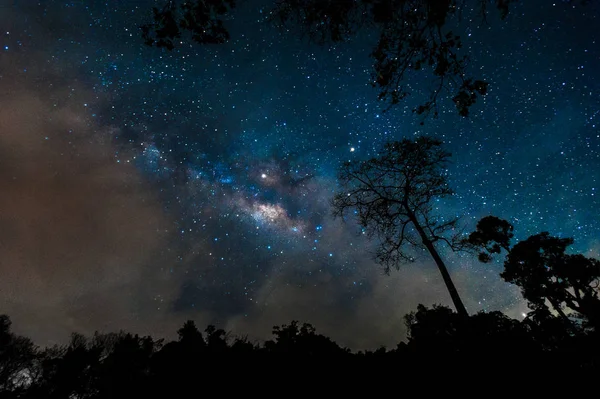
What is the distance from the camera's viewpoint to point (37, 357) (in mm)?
34969

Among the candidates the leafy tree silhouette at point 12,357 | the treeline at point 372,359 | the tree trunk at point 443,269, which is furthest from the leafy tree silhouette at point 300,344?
the leafy tree silhouette at point 12,357

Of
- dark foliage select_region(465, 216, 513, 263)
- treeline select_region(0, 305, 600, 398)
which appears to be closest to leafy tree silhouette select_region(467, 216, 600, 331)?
dark foliage select_region(465, 216, 513, 263)

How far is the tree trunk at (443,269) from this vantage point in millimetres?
11747

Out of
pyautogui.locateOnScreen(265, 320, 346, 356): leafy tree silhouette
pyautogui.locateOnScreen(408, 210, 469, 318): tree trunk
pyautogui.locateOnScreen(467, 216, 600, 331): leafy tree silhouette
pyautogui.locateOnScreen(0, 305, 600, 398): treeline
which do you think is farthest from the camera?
pyautogui.locateOnScreen(467, 216, 600, 331): leafy tree silhouette

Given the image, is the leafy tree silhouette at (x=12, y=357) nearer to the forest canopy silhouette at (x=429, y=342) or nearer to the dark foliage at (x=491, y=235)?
the forest canopy silhouette at (x=429, y=342)

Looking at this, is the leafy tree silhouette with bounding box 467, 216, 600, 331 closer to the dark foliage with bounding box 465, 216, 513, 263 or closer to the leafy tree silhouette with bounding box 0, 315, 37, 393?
the dark foliage with bounding box 465, 216, 513, 263

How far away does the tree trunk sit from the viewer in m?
11.7

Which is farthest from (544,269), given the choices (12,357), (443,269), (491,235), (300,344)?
(12,357)

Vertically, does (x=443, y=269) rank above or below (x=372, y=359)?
above

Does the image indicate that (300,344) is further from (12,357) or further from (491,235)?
(12,357)

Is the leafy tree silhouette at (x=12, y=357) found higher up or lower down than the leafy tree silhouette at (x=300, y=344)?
higher up

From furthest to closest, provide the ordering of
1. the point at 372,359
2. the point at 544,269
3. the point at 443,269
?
the point at 544,269, the point at 443,269, the point at 372,359

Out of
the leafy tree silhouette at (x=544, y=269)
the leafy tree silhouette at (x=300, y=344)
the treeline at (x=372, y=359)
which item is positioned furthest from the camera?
the leafy tree silhouette at (x=544, y=269)

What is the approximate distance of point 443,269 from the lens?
13336mm
